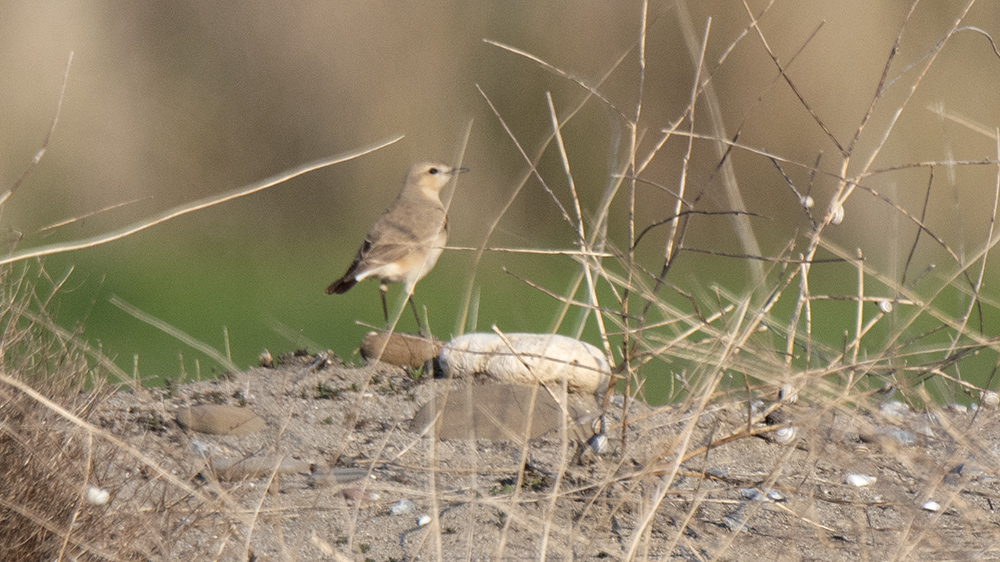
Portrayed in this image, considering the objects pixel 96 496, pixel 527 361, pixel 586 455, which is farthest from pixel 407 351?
pixel 96 496

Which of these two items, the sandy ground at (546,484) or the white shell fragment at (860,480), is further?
the white shell fragment at (860,480)

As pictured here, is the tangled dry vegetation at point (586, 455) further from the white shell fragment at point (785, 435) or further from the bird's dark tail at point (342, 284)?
the bird's dark tail at point (342, 284)

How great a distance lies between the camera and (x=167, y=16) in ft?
34.6

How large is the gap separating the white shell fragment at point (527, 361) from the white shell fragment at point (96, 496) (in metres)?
1.90

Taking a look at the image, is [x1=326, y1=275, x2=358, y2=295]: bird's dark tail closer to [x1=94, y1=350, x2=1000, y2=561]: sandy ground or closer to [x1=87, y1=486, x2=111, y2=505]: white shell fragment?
[x1=94, y1=350, x2=1000, y2=561]: sandy ground

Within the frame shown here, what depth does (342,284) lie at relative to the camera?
19.4ft

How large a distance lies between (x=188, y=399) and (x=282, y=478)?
126 centimetres

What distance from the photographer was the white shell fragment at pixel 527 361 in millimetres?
4435

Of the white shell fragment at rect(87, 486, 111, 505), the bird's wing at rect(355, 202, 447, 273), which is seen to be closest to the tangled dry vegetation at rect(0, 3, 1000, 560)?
the white shell fragment at rect(87, 486, 111, 505)

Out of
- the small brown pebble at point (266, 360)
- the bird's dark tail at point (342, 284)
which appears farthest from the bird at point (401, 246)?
the small brown pebble at point (266, 360)

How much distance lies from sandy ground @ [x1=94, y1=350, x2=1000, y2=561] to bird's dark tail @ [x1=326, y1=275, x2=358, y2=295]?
1.31 m

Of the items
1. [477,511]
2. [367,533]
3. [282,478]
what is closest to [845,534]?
[477,511]

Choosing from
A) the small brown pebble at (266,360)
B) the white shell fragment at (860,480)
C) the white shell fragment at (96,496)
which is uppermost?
the white shell fragment at (96,496)

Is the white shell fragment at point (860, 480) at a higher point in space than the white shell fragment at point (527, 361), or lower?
higher
